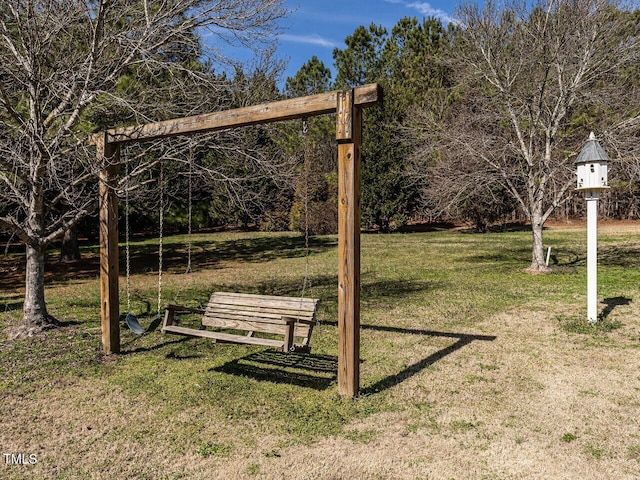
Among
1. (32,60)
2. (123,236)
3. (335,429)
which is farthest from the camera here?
(123,236)

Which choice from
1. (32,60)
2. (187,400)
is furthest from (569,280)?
(32,60)

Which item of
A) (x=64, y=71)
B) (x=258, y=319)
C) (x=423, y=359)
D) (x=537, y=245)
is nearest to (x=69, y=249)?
(x=64, y=71)

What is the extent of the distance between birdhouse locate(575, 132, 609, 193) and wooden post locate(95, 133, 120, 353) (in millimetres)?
6365

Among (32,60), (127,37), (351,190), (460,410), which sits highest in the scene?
(127,37)

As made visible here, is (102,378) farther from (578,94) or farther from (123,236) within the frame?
(123,236)

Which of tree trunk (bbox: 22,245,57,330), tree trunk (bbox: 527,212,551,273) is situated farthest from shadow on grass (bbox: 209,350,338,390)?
tree trunk (bbox: 527,212,551,273)

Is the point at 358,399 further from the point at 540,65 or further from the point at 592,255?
the point at 540,65

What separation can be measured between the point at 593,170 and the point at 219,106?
19.0 ft

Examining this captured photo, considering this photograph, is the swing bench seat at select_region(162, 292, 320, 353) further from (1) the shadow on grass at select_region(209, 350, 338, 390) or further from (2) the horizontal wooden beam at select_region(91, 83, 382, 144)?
(2) the horizontal wooden beam at select_region(91, 83, 382, 144)

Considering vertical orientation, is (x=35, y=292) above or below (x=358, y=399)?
above

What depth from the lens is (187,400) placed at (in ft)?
15.3

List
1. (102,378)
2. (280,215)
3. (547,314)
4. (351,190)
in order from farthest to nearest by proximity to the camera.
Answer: (280,215) < (547,314) < (102,378) < (351,190)

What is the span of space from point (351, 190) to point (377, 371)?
7.11ft

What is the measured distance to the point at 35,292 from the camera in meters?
6.99
